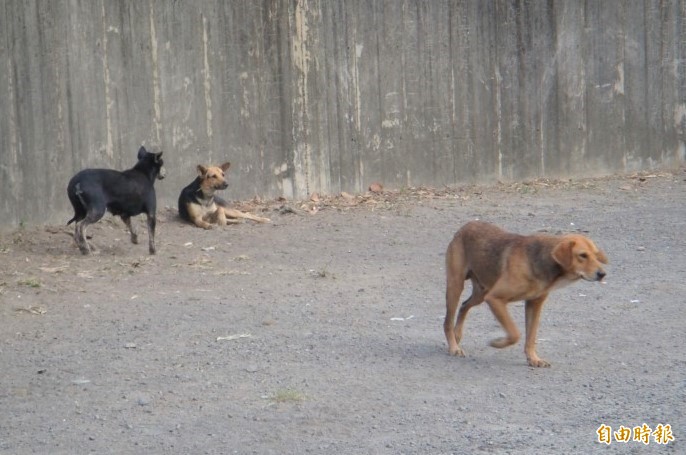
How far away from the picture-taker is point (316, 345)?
8.12m

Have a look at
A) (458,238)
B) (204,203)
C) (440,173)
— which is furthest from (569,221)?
(458,238)

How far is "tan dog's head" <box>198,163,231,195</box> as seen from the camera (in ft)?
42.8

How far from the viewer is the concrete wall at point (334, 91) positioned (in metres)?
12.5

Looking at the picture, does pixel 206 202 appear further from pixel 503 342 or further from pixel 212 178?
pixel 503 342

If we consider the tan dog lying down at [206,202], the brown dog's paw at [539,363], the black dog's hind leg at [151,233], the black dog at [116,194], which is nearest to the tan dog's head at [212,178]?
the tan dog lying down at [206,202]

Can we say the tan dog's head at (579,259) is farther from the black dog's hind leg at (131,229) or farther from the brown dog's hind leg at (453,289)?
the black dog's hind leg at (131,229)

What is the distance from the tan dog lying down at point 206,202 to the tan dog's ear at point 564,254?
6410mm

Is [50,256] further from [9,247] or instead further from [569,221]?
[569,221]

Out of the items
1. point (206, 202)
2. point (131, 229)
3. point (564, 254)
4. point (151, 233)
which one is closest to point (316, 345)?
Result: point (564, 254)

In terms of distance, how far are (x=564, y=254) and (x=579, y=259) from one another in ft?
0.32

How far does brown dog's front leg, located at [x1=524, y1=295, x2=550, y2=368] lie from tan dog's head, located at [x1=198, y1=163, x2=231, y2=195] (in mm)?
6128

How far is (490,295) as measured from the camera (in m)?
7.41

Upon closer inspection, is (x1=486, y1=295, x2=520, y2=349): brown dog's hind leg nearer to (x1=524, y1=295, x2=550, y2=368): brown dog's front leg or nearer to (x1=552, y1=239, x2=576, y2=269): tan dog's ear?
(x1=524, y1=295, x2=550, y2=368): brown dog's front leg

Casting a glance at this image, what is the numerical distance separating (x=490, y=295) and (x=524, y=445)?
1.68 metres
